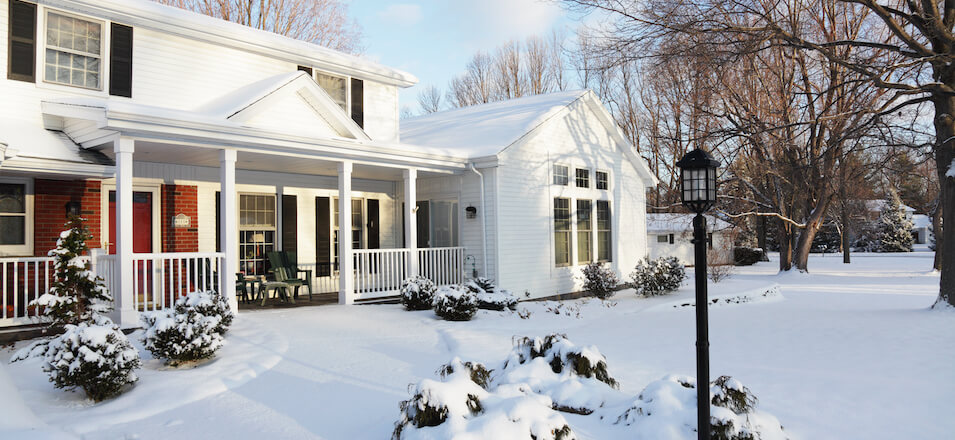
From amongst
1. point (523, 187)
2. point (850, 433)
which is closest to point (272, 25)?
point (523, 187)

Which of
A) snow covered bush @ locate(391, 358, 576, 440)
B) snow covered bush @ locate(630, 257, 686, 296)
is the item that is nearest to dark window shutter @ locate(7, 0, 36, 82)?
snow covered bush @ locate(391, 358, 576, 440)

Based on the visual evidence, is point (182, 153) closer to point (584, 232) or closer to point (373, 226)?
point (373, 226)

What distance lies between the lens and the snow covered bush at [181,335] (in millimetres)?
6385

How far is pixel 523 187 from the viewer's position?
13070mm

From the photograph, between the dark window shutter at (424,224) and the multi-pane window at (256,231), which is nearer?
the multi-pane window at (256,231)

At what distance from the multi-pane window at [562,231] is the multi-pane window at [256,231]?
619 cm

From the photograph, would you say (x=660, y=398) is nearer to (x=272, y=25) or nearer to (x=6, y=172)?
(x=6, y=172)

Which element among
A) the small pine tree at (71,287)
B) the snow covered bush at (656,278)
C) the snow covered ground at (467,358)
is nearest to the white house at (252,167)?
the small pine tree at (71,287)

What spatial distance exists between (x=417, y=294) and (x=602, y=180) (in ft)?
→ 23.3

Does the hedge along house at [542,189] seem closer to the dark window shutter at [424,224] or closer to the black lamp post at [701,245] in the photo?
the dark window shutter at [424,224]

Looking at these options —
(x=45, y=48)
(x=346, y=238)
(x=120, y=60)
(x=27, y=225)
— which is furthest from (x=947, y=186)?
(x=27, y=225)

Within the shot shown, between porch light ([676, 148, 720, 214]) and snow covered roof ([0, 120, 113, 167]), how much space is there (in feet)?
26.8

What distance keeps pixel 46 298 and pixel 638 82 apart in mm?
32688

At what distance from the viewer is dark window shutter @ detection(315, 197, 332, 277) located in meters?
12.9
